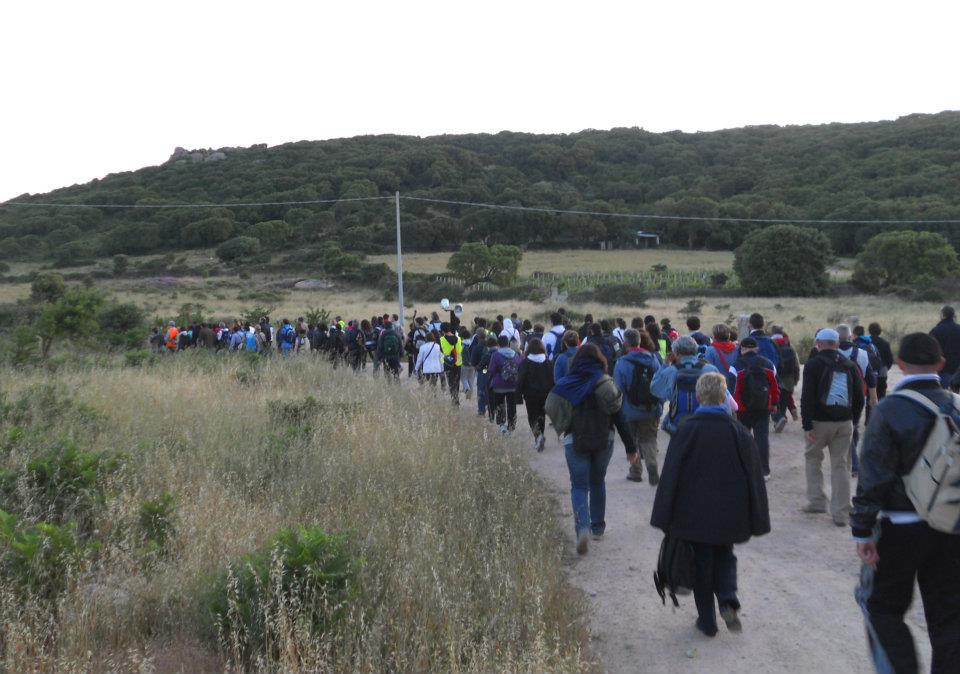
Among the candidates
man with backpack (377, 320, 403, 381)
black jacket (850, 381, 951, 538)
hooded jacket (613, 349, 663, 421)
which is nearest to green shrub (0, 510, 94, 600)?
black jacket (850, 381, 951, 538)

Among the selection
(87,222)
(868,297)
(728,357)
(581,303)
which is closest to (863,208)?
(868,297)

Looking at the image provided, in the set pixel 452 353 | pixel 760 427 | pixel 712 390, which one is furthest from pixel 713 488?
pixel 452 353

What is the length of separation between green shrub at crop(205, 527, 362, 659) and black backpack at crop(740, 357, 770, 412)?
5.62 m

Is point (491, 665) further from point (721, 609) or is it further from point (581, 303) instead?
point (581, 303)

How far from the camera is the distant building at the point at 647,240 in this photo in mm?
77438

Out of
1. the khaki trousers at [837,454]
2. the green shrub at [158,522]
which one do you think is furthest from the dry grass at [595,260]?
the green shrub at [158,522]

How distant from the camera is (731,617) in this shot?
17.6ft

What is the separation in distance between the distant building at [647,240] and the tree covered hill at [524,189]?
1.28 meters

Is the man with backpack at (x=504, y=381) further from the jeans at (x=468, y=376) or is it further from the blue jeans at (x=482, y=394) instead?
the jeans at (x=468, y=376)

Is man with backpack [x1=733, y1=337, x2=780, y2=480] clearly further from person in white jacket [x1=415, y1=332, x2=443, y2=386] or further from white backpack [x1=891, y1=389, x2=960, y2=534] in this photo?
person in white jacket [x1=415, y1=332, x2=443, y2=386]

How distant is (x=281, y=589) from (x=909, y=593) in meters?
3.35

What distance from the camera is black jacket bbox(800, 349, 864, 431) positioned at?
25.4 feet

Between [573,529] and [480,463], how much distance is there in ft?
4.23

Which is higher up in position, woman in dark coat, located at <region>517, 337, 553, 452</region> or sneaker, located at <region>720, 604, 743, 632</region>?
woman in dark coat, located at <region>517, 337, 553, 452</region>
